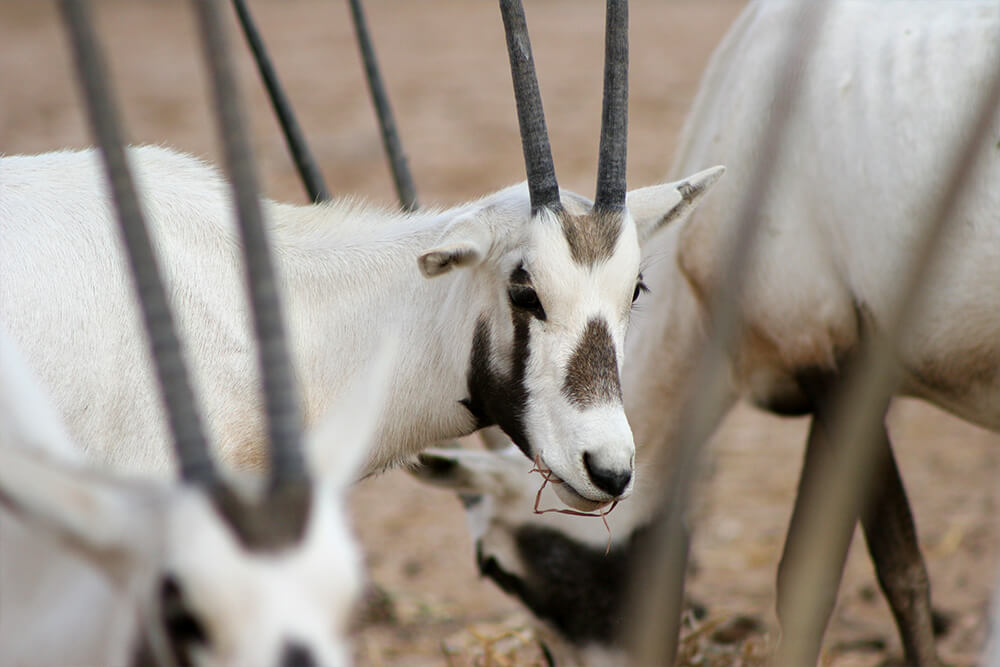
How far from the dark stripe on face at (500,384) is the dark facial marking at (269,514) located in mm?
1140

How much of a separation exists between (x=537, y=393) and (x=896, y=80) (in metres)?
1.38

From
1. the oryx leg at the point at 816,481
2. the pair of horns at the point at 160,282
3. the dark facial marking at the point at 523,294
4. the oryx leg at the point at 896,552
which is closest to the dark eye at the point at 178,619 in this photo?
the pair of horns at the point at 160,282

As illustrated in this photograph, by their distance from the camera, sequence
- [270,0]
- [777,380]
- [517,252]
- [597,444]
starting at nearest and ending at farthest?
[597,444]
[517,252]
[777,380]
[270,0]

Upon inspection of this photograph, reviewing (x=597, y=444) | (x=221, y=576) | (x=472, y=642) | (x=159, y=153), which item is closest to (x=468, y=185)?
(x=472, y=642)

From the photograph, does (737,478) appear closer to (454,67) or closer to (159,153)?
(159,153)

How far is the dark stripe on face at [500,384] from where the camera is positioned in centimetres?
241

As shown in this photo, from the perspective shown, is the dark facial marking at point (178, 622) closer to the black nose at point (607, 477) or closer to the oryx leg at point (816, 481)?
the black nose at point (607, 477)

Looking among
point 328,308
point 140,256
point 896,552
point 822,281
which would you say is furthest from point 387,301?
point 896,552

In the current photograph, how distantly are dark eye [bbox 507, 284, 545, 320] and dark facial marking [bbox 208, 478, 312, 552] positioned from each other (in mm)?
1145

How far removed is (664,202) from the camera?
265cm

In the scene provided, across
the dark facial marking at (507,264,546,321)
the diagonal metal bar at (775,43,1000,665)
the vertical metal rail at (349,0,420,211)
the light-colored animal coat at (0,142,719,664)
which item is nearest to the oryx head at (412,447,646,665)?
the light-colored animal coat at (0,142,719,664)

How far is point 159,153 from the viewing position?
9.14 ft

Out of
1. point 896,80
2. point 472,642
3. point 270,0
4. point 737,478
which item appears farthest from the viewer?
point 270,0

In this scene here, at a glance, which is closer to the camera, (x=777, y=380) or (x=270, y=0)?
(x=777, y=380)
